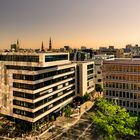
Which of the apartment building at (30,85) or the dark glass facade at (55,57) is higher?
the dark glass facade at (55,57)

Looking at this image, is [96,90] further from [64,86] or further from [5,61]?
[5,61]

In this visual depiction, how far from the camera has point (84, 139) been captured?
7419cm

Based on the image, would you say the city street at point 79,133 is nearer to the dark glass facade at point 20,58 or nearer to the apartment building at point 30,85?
the apartment building at point 30,85

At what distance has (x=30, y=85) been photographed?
259 feet

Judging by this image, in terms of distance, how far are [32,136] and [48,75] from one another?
24553 millimetres

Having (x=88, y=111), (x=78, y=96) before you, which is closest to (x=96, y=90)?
(x=78, y=96)

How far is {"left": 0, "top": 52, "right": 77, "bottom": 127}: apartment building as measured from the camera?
7919cm

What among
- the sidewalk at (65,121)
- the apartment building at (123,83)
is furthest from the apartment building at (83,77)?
the apartment building at (123,83)

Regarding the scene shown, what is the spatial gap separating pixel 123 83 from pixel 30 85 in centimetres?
4282

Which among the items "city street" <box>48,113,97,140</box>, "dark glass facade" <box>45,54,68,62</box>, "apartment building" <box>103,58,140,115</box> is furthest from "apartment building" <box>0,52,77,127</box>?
"apartment building" <box>103,58,140,115</box>

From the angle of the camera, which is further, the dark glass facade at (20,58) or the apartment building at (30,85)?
the dark glass facade at (20,58)

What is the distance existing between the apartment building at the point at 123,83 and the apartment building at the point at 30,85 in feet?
76.9

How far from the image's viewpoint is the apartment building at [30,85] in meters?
79.2

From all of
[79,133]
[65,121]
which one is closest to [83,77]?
[65,121]
